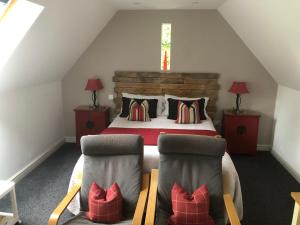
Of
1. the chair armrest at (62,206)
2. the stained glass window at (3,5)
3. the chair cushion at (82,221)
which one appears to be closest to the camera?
the chair armrest at (62,206)

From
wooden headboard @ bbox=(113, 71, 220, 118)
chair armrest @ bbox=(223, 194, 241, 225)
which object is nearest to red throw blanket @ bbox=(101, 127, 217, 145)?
wooden headboard @ bbox=(113, 71, 220, 118)

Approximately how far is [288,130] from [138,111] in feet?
7.36

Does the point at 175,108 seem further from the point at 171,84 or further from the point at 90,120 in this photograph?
the point at 90,120

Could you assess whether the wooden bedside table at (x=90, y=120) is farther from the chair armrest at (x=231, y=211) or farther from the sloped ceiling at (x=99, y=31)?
the chair armrest at (x=231, y=211)

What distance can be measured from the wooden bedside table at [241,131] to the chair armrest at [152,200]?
6.45 feet

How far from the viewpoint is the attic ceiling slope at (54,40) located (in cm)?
255

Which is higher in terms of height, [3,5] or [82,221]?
[3,5]

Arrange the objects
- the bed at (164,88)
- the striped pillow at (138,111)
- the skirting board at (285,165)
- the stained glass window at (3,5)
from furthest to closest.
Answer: the striped pillow at (138,111) < the bed at (164,88) < the skirting board at (285,165) < the stained glass window at (3,5)

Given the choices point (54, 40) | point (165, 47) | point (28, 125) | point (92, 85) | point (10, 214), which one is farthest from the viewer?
point (165, 47)

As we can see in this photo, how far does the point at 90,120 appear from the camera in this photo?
162 inches

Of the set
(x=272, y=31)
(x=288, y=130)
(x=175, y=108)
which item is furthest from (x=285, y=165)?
(x=272, y=31)

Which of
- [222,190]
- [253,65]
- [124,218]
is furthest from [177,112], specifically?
[124,218]

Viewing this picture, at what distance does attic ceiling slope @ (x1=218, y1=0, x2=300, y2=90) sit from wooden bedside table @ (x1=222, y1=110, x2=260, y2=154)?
2.47ft

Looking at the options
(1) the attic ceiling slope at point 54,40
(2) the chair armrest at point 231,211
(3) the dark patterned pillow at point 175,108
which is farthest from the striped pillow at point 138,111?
(2) the chair armrest at point 231,211
